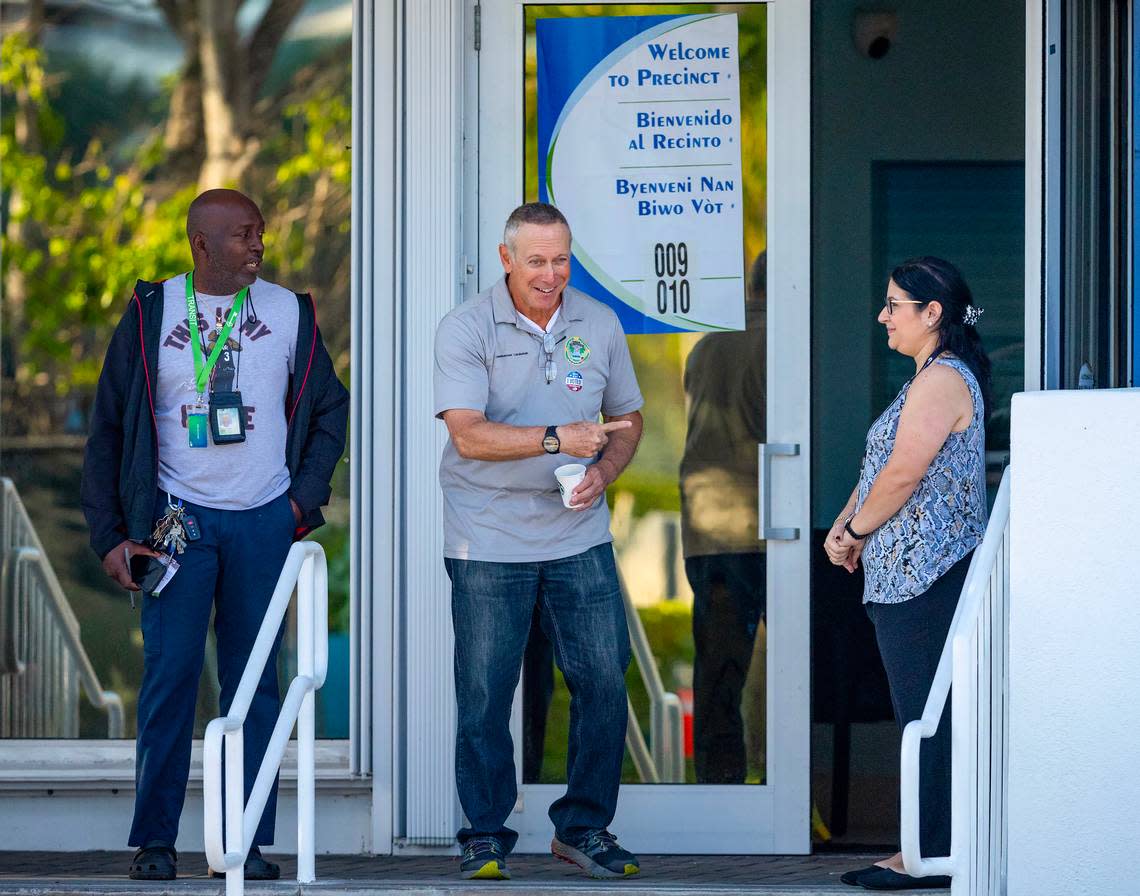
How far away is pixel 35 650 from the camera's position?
623 centimetres

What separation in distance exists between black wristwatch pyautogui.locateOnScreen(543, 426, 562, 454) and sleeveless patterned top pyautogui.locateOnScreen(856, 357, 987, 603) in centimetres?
86

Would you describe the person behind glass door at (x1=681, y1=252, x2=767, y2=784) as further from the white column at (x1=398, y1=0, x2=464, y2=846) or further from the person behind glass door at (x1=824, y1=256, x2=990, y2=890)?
the person behind glass door at (x1=824, y1=256, x2=990, y2=890)

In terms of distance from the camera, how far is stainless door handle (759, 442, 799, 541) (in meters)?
5.92

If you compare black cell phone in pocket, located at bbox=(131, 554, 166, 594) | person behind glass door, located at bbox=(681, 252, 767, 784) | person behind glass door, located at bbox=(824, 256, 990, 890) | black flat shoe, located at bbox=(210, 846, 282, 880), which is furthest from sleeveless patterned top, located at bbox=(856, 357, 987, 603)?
black cell phone in pocket, located at bbox=(131, 554, 166, 594)

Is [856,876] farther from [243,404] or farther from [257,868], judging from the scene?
A: [243,404]

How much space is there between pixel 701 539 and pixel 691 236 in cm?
98

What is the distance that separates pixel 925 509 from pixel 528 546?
43.1 inches

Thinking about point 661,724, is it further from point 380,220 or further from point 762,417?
point 380,220

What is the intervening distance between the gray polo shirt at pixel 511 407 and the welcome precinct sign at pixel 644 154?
78 centimetres

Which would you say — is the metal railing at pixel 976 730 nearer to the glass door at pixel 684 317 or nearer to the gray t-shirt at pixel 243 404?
the glass door at pixel 684 317

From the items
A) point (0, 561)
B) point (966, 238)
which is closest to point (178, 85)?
point (0, 561)

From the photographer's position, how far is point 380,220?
19.8 ft

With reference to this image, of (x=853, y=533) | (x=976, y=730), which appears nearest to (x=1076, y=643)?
(x=976, y=730)

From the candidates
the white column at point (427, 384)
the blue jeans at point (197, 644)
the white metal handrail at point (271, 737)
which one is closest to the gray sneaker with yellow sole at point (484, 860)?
the white metal handrail at point (271, 737)
